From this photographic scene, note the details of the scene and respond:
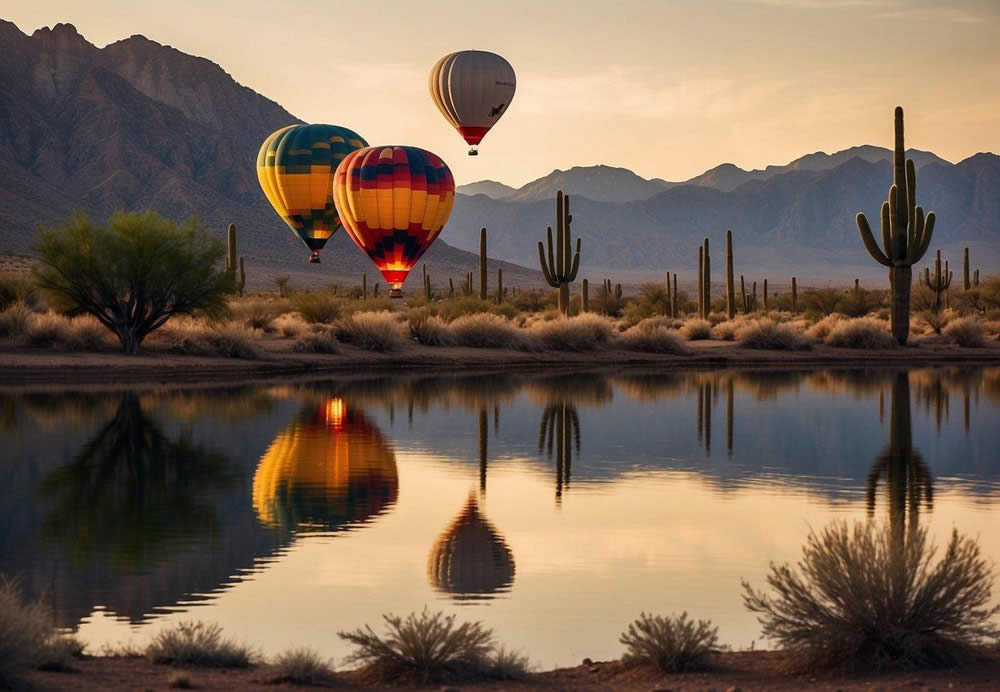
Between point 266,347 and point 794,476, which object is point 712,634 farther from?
point 266,347

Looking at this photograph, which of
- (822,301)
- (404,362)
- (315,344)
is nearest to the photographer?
(404,362)

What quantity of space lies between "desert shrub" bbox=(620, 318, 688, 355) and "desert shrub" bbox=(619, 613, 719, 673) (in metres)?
37.9

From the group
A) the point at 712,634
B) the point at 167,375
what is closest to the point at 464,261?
the point at 167,375

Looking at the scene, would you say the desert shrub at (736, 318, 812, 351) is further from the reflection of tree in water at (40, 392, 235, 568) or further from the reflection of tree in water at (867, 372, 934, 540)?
the reflection of tree in water at (40, 392, 235, 568)

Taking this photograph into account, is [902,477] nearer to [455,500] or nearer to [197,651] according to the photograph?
[455,500]

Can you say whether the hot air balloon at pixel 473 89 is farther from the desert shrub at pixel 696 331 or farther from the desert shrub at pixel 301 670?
the desert shrub at pixel 301 670

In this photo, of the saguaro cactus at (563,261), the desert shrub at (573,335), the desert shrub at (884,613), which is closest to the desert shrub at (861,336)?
the desert shrub at (573,335)

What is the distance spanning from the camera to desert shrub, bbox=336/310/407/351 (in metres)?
44.3

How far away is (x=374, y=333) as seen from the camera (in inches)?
1748

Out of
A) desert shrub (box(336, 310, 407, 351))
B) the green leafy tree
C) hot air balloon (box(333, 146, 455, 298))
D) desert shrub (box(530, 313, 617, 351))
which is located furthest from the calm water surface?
hot air balloon (box(333, 146, 455, 298))

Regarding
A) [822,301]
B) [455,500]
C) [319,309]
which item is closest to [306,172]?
[319,309]

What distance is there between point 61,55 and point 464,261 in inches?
1897

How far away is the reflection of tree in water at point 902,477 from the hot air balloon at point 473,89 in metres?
28.8

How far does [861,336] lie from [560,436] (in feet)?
89.9
